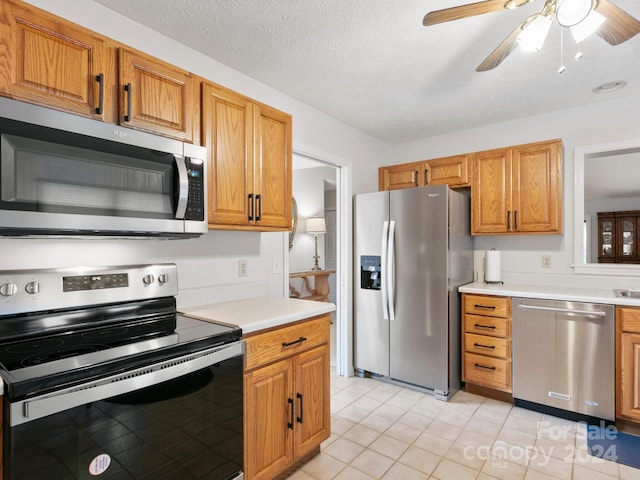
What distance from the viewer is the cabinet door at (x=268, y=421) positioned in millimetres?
1654

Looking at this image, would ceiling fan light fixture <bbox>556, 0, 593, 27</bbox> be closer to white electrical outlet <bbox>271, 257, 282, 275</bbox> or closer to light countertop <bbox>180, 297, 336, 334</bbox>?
light countertop <bbox>180, 297, 336, 334</bbox>

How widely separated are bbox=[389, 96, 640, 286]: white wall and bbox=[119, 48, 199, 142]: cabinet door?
2774 millimetres

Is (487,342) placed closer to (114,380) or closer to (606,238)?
(606,238)

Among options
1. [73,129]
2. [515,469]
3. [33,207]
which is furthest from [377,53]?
[515,469]

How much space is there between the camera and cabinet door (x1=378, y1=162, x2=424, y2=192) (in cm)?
354

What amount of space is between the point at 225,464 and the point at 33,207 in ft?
4.17

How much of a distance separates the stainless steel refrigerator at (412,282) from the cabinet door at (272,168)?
116 centimetres

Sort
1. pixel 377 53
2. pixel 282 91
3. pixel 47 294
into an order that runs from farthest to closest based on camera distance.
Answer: pixel 282 91
pixel 377 53
pixel 47 294

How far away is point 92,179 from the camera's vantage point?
1.41m

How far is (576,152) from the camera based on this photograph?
2967 mm

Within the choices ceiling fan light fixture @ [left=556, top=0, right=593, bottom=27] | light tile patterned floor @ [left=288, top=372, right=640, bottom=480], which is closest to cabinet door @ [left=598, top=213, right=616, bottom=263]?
light tile patterned floor @ [left=288, top=372, right=640, bottom=480]

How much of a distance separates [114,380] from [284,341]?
824mm

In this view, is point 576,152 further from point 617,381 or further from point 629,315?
point 617,381

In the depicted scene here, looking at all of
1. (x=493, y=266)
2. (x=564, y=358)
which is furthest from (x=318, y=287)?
(x=564, y=358)
